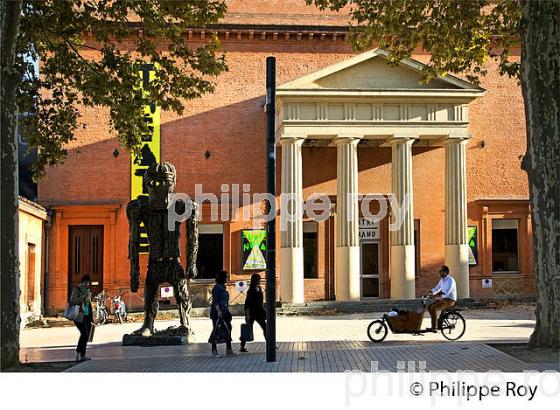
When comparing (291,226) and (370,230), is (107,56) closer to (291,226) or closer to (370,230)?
(291,226)

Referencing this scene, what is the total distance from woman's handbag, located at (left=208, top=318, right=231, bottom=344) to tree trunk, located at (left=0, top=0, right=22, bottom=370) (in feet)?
12.4

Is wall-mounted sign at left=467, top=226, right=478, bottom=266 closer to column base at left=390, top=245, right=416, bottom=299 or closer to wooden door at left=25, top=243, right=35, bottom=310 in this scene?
column base at left=390, top=245, right=416, bottom=299

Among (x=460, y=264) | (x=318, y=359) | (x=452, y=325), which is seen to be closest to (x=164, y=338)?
(x=318, y=359)

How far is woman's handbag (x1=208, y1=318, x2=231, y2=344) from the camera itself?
15.5 metres

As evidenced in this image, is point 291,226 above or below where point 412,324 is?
above

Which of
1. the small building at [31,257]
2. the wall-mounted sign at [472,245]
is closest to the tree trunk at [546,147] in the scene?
the small building at [31,257]

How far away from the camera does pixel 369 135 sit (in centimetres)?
3089

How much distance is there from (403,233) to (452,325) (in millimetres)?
12701

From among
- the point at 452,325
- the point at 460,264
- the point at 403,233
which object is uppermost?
the point at 403,233

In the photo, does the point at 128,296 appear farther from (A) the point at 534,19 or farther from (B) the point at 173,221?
(A) the point at 534,19

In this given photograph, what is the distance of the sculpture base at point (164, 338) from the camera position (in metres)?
17.7

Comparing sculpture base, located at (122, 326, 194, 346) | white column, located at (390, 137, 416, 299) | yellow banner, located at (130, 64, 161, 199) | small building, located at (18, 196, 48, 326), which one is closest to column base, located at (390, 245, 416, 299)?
white column, located at (390, 137, 416, 299)

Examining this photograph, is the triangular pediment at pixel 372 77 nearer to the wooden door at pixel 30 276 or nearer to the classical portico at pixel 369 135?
the classical portico at pixel 369 135
